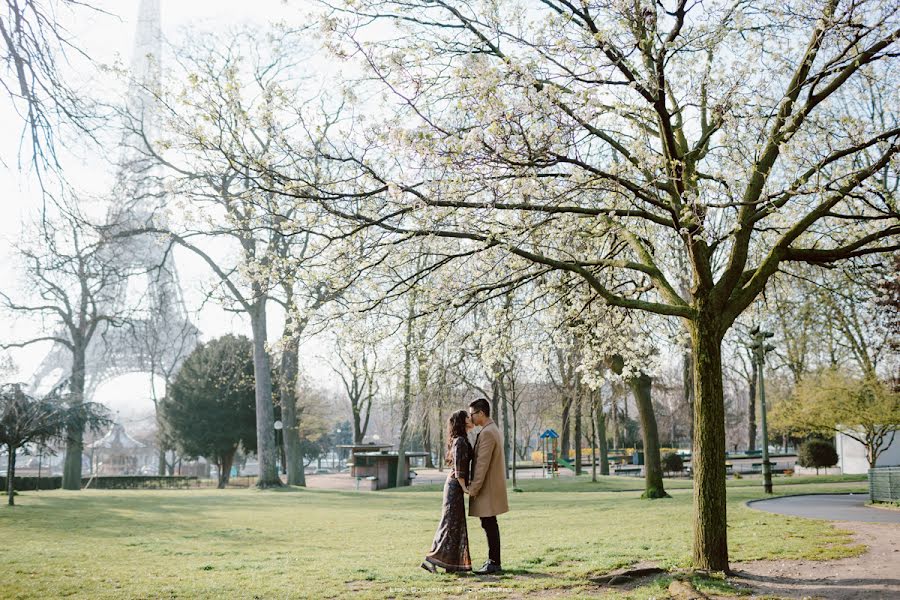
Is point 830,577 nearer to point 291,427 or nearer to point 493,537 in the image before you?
point 493,537

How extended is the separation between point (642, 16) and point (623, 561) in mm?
5892

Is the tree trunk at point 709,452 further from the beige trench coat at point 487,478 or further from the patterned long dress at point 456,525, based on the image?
the patterned long dress at point 456,525

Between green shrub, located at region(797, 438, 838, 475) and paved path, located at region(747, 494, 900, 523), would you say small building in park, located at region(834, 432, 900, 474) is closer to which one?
green shrub, located at region(797, 438, 838, 475)

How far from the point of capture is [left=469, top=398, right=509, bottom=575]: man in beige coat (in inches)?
321

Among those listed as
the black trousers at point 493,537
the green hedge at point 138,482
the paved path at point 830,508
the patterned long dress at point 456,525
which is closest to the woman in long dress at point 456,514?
the patterned long dress at point 456,525

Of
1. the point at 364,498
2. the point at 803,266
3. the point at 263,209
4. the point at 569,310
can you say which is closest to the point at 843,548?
the point at 569,310

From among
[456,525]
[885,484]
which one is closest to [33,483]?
[456,525]

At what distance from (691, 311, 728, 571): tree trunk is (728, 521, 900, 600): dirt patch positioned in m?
0.35

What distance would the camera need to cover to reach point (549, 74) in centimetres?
812

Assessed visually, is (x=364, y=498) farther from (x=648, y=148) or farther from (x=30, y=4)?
(x=30, y=4)

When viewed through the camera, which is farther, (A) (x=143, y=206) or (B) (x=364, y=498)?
(A) (x=143, y=206)

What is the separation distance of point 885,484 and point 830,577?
10.5 m

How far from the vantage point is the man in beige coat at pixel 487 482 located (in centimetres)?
815

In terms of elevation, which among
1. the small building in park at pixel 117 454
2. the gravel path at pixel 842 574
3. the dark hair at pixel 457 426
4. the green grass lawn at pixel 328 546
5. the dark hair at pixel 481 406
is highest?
the dark hair at pixel 481 406
